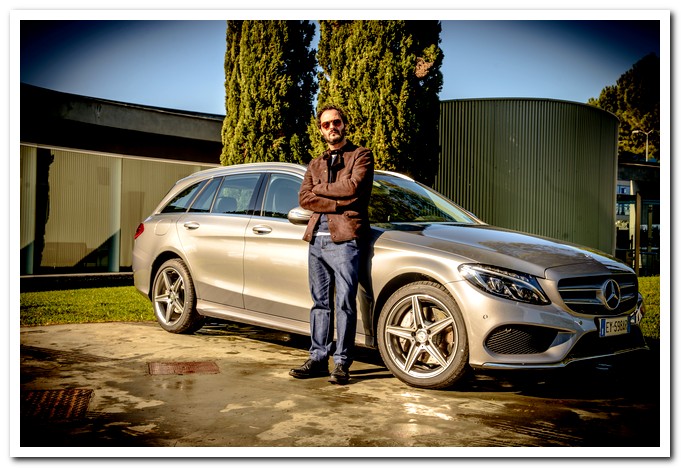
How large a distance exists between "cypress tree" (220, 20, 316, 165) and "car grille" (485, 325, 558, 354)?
7942mm

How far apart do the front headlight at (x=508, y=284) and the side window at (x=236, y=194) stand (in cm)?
257

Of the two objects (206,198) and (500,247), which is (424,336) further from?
(206,198)

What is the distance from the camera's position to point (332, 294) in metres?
5.39

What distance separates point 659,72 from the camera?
15.9 feet

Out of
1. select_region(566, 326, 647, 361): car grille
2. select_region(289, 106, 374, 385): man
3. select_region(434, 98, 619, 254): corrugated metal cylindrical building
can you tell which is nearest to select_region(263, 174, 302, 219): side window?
select_region(289, 106, 374, 385): man

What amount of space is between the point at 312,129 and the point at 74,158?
207 inches

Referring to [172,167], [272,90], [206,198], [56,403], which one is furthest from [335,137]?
[172,167]

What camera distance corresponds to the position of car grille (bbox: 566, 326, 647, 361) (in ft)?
15.1

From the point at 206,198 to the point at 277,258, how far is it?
1580mm

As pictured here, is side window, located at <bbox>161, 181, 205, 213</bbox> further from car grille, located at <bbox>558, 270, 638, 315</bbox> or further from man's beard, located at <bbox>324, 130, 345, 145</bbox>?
car grille, located at <bbox>558, 270, 638, 315</bbox>

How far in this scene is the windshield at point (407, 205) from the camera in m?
5.68

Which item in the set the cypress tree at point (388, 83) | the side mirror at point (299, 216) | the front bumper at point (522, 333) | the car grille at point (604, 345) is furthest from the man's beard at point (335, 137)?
the cypress tree at point (388, 83)
